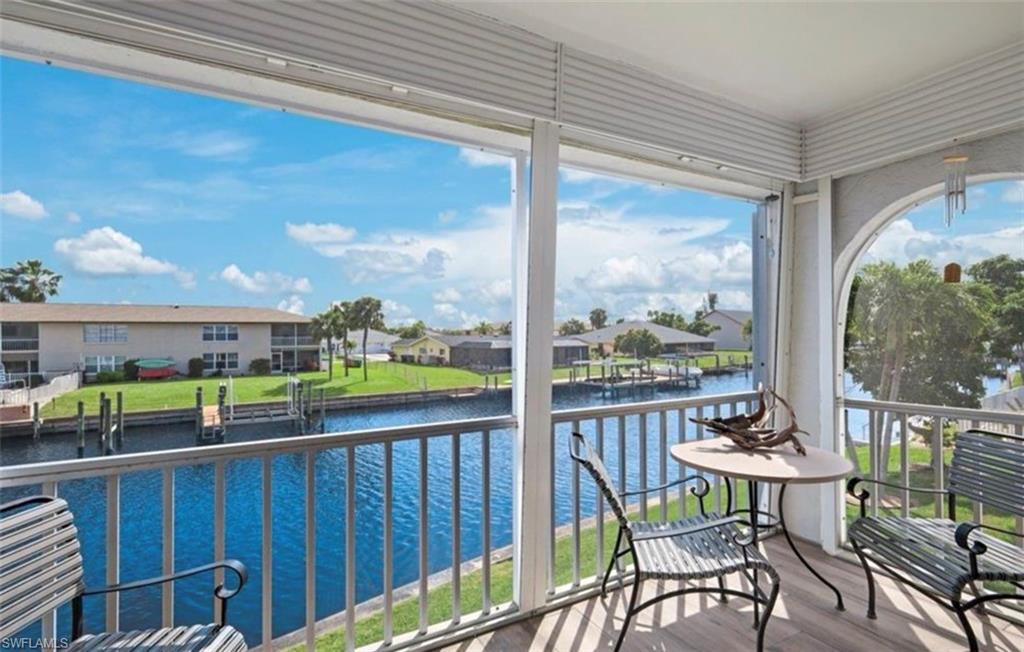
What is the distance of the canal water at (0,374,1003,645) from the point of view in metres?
1.73

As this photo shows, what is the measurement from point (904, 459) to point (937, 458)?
0.16 metres

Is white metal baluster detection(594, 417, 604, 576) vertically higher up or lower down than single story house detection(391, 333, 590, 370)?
lower down

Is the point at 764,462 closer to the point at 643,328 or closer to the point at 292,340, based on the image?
the point at 643,328

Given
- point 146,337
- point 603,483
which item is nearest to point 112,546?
point 146,337

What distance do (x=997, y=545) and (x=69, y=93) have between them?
12.8 ft

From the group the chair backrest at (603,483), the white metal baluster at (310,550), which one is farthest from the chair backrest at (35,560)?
A: the chair backrest at (603,483)

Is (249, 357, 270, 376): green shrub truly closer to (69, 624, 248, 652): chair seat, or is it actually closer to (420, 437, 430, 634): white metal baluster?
→ (420, 437, 430, 634): white metal baluster

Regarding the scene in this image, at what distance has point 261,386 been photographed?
6.43 ft

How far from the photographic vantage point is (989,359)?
2648mm

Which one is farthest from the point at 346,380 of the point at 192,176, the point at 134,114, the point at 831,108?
the point at 831,108

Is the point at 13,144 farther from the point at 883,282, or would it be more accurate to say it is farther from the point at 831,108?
the point at 883,282

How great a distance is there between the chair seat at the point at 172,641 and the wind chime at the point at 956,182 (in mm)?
3715

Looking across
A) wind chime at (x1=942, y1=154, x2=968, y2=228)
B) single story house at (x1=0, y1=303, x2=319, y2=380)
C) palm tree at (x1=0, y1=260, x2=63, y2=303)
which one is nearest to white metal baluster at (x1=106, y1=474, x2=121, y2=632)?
single story house at (x1=0, y1=303, x2=319, y2=380)

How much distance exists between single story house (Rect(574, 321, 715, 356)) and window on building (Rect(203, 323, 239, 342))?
1589mm
